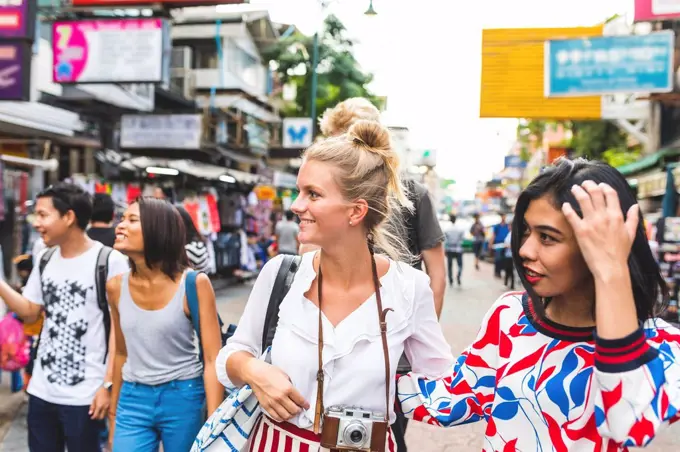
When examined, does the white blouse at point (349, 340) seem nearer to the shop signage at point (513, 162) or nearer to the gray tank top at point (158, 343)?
the gray tank top at point (158, 343)

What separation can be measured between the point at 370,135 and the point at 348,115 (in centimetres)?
105

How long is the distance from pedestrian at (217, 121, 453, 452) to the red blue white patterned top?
0.52 feet

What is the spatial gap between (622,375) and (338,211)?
40.1 inches

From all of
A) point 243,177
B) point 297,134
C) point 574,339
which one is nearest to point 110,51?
point 243,177

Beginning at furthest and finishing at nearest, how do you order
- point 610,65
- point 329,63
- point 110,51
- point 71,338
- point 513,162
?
point 513,162 → point 329,63 → point 610,65 → point 110,51 → point 71,338

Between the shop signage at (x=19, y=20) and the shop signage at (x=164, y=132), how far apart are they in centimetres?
641

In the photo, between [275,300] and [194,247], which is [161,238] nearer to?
[275,300]

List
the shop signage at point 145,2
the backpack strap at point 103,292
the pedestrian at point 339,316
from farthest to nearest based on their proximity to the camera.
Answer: the shop signage at point 145,2
the backpack strap at point 103,292
the pedestrian at point 339,316

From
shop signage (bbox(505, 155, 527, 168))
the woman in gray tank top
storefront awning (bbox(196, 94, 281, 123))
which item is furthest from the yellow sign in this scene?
shop signage (bbox(505, 155, 527, 168))

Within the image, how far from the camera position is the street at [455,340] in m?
5.27

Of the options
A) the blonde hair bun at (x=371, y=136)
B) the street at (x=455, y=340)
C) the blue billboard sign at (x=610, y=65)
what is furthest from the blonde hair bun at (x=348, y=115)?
the blue billboard sign at (x=610, y=65)

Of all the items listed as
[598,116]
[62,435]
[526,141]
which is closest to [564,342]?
[62,435]

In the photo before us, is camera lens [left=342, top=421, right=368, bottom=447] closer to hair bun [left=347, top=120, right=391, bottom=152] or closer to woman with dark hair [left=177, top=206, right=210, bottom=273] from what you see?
hair bun [left=347, top=120, right=391, bottom=152]

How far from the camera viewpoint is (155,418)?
2.96 m
